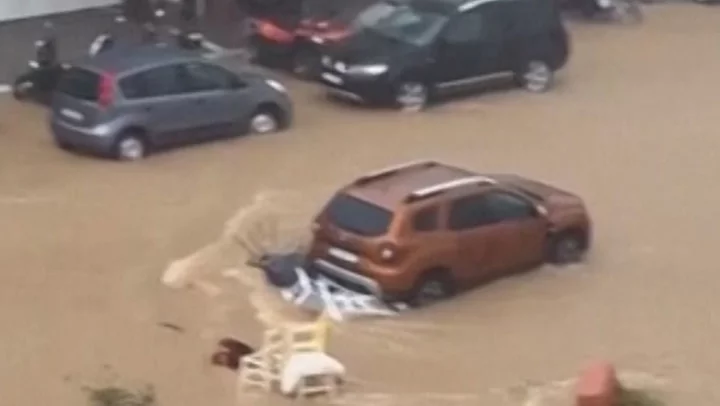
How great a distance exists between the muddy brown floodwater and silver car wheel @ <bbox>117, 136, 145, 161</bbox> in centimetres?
22

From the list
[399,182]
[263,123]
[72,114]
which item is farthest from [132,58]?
[399,182]

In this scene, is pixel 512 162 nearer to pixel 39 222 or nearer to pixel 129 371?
pixel 39 222

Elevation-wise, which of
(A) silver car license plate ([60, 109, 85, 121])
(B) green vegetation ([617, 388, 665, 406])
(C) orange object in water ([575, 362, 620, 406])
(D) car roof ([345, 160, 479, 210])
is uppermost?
(C) orange object in water ([575, 362, 620, 406])

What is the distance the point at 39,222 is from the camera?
1881cm

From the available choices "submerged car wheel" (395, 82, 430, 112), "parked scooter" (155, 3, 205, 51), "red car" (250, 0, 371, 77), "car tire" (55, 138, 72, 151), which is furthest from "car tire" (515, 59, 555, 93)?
"car tire" (55, 138, 72, 151)

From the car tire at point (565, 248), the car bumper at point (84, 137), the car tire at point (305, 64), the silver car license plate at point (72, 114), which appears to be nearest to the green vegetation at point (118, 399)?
the car tire at point (565, 248)

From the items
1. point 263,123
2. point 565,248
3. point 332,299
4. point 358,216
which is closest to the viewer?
point 332,299

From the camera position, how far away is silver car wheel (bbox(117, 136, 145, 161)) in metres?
21.3

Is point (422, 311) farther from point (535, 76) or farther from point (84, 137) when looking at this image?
point (535, 76)

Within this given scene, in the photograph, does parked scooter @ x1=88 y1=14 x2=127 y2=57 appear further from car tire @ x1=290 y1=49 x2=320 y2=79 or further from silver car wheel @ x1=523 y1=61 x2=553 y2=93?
silver car wheel @ x1=523 y1=61 x2=553 y2=93

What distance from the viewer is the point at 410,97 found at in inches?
945

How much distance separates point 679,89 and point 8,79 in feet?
32.4

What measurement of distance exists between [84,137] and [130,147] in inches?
23.0

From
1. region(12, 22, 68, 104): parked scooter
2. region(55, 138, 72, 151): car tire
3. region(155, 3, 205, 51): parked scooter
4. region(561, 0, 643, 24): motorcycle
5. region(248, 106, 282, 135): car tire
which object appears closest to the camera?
region(55, 138, 72, 151): car tire
